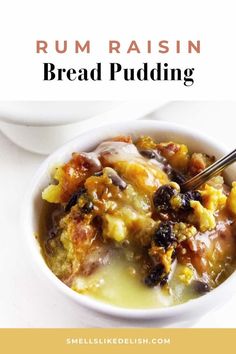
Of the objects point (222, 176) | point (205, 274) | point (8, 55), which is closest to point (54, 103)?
point (8, 55)

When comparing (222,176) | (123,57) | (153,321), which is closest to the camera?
(153,321)

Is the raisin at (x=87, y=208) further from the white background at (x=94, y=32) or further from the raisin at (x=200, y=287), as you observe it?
the white background at (x=94, y=32)

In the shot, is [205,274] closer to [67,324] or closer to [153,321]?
[153,321]

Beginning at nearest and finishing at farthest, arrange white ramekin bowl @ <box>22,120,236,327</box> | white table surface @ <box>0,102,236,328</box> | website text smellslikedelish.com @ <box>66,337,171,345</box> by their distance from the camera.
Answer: white ramekin bowl @ <box>22,120,236,327</box>
website text smellslikedelish.com @ <box>66,337,171,345</box>
white table surface @ <box>0,102,236,328</box>

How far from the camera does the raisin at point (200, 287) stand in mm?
1301

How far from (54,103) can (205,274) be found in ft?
1.93

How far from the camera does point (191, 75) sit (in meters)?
1.65

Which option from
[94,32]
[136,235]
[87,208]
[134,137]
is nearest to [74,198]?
[87,208]

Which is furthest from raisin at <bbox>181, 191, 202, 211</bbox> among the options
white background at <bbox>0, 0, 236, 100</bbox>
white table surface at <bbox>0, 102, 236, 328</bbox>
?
white background at <bbox>0, 0, 236, 100</bbox>

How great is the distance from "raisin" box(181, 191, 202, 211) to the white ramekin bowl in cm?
15

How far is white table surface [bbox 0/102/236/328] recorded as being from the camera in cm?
152

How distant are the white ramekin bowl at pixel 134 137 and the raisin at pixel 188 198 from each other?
0.15 meters

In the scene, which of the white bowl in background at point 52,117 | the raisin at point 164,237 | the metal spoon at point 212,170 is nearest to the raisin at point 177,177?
the metal spoon at point 212,170

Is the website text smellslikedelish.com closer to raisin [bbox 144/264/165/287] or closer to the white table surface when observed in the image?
the white table surface
